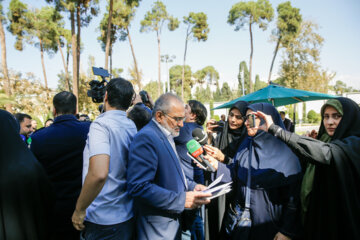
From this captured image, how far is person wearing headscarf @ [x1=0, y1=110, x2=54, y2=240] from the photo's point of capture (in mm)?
1322

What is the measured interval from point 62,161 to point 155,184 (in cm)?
115

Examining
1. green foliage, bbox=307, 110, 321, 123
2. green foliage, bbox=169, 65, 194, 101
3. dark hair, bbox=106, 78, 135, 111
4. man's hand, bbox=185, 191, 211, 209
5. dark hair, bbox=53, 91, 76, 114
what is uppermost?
green foliage, bbox=169, 65, 194, 101

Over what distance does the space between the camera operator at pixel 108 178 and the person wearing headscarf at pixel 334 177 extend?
1.39 meters

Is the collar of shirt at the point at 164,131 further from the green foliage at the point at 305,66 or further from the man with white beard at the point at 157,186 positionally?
the green foliage at the point at 305,66

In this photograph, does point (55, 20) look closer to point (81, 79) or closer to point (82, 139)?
point (81, 79)

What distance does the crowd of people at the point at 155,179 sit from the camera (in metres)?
1.48

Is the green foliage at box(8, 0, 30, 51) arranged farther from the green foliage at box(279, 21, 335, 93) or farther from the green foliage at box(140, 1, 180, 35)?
the green foliage at box(279, 21, 335, 93)

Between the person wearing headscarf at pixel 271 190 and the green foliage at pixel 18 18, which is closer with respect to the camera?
the person wearing headscarf at pixel 271 190

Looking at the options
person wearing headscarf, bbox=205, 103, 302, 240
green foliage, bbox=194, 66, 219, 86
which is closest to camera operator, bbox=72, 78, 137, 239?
person wearing headscarf, bbox=205, 103, 302, 240

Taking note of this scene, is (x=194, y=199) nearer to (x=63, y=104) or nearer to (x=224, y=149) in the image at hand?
(x=63, y=104)

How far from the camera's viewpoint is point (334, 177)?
1.74 metres

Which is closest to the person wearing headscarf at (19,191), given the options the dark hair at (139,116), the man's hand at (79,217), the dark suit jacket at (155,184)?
the man's hand at (79,217)

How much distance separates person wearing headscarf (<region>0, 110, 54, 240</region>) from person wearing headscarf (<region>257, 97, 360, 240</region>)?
190 cm

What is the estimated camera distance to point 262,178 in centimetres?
224
